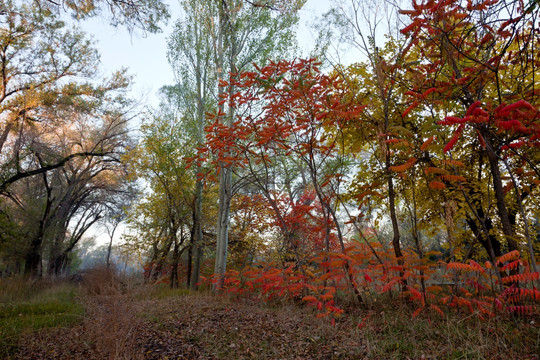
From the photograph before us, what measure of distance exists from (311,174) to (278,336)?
2.28 m

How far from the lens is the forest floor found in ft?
9.01

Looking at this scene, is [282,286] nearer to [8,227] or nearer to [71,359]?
[71,359]

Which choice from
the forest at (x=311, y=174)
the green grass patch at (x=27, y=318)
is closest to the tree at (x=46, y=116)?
the forest at (x=311, y=174)

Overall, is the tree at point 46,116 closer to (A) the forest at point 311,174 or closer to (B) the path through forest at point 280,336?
(A) the forest at point 311,174

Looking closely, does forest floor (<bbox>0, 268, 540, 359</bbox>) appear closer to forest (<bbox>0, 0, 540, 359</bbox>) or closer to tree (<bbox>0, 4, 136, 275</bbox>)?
forest (<bbox>0, 0, 540, 359</bbox>)

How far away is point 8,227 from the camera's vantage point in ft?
25.0

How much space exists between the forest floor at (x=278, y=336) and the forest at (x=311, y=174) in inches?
1.8

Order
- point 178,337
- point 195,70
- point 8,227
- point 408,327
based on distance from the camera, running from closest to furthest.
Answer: point 408,327
point 178,337
point 8,227
point 195,70

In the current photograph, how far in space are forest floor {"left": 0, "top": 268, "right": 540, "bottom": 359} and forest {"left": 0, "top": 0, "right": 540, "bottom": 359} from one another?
0.05 metres

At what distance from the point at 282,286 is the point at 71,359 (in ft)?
9.88

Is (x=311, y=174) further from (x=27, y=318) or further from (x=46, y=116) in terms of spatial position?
(x=46, y=116)

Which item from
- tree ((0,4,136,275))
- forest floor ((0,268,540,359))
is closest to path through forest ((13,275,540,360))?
forest floor ((0,268,540,359))

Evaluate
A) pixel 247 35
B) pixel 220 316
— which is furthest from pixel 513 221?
pixel 247 35

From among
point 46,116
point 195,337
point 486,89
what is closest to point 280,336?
point 195,337
